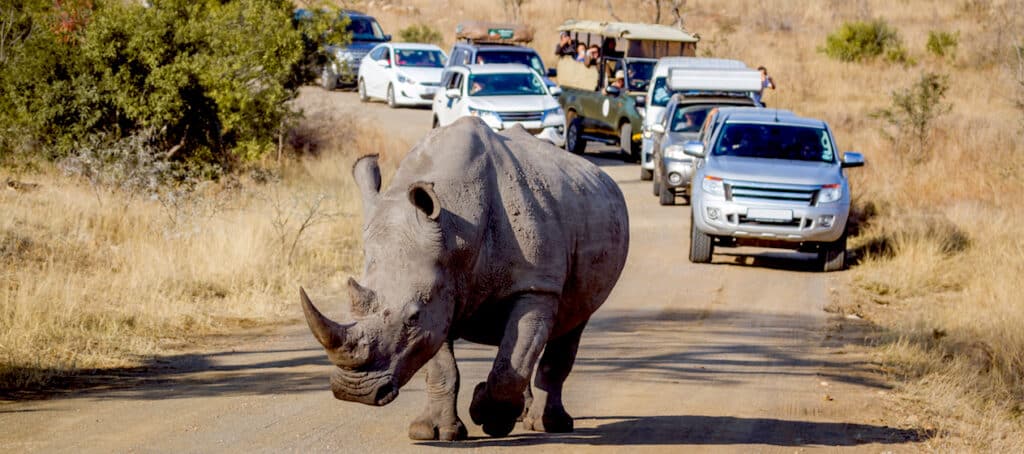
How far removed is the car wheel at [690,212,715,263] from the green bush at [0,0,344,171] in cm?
640

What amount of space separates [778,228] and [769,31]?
4668 centimetres

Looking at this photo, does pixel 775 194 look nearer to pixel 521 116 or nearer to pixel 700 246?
pixel 700 246

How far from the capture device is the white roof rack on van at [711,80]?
24.7 m

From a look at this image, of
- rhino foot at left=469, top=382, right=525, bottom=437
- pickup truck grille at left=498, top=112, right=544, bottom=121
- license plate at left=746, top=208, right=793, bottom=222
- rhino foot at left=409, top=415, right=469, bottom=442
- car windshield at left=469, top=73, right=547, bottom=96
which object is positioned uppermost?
rhino foot at left=469, top=382, right=525, bottom=437

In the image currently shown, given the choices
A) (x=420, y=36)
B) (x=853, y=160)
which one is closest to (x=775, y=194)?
A: (x=853, y=160)

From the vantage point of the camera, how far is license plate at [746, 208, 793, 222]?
56.4ft

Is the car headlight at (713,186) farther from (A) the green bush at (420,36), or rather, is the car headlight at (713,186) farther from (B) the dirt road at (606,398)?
(A) the green bush at (420,36)

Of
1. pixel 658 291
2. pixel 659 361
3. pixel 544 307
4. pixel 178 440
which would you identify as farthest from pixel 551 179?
pixel 658 291

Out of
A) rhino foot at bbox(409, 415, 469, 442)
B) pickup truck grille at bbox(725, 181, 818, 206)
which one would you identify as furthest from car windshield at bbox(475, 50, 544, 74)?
rhino foot at bbox(409, 415, 469, 442)

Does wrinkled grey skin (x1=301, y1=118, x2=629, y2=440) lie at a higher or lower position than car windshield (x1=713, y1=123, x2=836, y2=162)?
higher

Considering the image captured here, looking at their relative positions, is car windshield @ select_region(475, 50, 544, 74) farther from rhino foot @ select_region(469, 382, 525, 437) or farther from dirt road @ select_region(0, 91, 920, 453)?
rhino foot @ select_region(469, 382, 525, 437)

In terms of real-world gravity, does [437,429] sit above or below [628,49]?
above

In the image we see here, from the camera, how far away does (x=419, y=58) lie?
3925 cm

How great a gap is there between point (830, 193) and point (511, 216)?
10383mm
